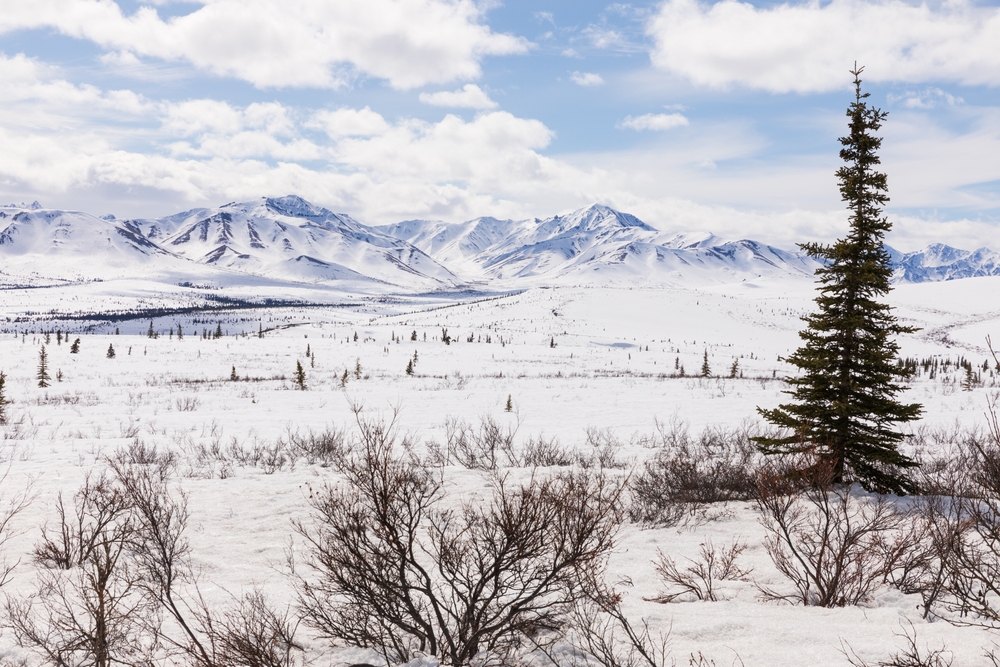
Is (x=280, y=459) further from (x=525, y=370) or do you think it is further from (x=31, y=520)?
(x=525, y=370)

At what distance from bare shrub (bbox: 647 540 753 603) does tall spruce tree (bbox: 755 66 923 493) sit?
13.3ft

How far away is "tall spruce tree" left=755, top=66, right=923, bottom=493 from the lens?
9875mm

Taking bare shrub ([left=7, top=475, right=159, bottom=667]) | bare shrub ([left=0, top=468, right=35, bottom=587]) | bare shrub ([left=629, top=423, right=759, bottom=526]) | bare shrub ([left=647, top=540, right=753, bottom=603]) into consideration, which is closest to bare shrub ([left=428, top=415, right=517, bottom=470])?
bare shrub ([left=629, top=423, right=759, bottom=526])

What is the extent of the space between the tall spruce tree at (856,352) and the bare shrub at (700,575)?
4056 millimetres

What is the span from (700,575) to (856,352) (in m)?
6.54

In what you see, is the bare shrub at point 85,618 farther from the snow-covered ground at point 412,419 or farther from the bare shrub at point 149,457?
the bare shrub at point 149,457

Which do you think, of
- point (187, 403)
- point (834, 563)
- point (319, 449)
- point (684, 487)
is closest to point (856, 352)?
point (684, 487)

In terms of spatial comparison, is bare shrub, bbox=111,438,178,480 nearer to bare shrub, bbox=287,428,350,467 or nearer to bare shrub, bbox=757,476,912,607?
bare shrub, bbox=287,428,350,467

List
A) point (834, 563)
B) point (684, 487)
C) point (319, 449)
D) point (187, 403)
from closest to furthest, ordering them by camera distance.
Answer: point (834, 563)
point (684, 487)
point (319, 449)
point (187, 403)

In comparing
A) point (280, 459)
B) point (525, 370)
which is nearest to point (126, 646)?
point (280, 459)

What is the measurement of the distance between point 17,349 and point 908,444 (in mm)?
55165

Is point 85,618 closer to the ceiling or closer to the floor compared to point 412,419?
closer to the ceiling

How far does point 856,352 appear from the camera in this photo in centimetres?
1011

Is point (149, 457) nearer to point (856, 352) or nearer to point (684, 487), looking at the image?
point (684, 487)
